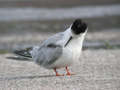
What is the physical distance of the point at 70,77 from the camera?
7645mm

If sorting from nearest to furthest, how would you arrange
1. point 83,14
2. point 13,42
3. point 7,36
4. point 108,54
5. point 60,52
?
point 60,52 < point 108,54 < point 13,42 < point 7,36 < point 83,14

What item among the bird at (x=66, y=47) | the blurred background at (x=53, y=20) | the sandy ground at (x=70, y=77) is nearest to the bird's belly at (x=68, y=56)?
the bird at (x=66, y=47)

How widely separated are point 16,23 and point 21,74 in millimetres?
9373

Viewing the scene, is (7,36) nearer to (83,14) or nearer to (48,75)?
(83,14)

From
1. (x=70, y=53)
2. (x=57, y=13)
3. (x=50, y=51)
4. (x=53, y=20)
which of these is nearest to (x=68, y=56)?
(x=70, y=53)

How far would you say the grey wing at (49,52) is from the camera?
7.47m

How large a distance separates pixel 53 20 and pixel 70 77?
10574 mm

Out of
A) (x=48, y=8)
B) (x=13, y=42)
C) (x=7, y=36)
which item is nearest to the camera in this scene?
(x=13, y=42)

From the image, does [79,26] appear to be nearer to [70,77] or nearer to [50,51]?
[50,51]

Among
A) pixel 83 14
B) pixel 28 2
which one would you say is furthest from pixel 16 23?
pixel 28 2

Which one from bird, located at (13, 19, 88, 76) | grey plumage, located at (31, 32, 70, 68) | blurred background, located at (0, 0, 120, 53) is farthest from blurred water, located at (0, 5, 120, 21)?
bird, located at (13, 19, 88, 76)

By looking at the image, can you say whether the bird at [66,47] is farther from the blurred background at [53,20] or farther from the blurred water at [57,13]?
the blurred water at [57,13]

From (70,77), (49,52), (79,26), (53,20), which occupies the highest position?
(79,26)

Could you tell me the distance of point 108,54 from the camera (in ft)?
34.7
